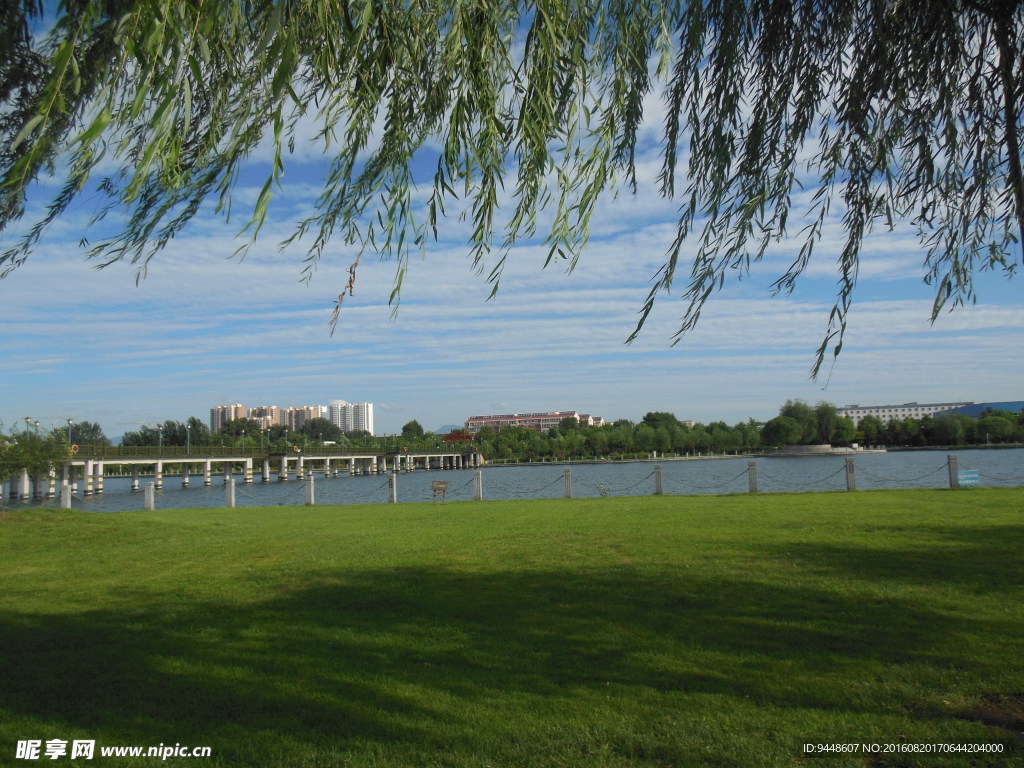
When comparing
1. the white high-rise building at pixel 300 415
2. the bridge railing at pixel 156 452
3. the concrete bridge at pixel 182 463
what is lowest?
the concrete bridge at pixel 182 463

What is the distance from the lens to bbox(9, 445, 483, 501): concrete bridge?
5669 centimetres

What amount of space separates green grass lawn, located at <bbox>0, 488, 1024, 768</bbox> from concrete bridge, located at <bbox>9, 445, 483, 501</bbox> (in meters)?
26.9

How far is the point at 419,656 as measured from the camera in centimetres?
509

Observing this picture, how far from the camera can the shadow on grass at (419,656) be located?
4.03m

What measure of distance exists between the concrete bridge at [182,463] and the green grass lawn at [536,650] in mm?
26941

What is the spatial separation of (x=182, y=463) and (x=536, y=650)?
90.9 metres

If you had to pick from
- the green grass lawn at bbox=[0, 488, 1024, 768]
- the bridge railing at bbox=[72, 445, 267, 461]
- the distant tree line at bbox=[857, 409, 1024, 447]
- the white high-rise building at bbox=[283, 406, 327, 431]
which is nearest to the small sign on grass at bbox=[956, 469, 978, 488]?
the green grass lawn at bbox=[0, 488, 1024, 768]

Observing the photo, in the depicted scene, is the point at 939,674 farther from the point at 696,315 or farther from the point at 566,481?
the point at 566,481

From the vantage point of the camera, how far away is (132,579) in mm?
8586

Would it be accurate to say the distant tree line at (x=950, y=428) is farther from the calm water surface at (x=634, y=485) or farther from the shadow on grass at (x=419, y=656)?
the shadow on grass at (x=419, y=656)

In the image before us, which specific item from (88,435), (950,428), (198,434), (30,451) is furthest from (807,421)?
(198,434)

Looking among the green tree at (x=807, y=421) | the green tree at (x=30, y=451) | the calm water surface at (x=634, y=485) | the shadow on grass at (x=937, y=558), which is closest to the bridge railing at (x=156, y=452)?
the calm water surface at (x=634, y=485)

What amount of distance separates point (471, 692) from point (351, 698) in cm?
74

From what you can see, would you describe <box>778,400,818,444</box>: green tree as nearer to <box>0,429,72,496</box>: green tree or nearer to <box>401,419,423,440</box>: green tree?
<box>0,429,72,496</box>: green tree
